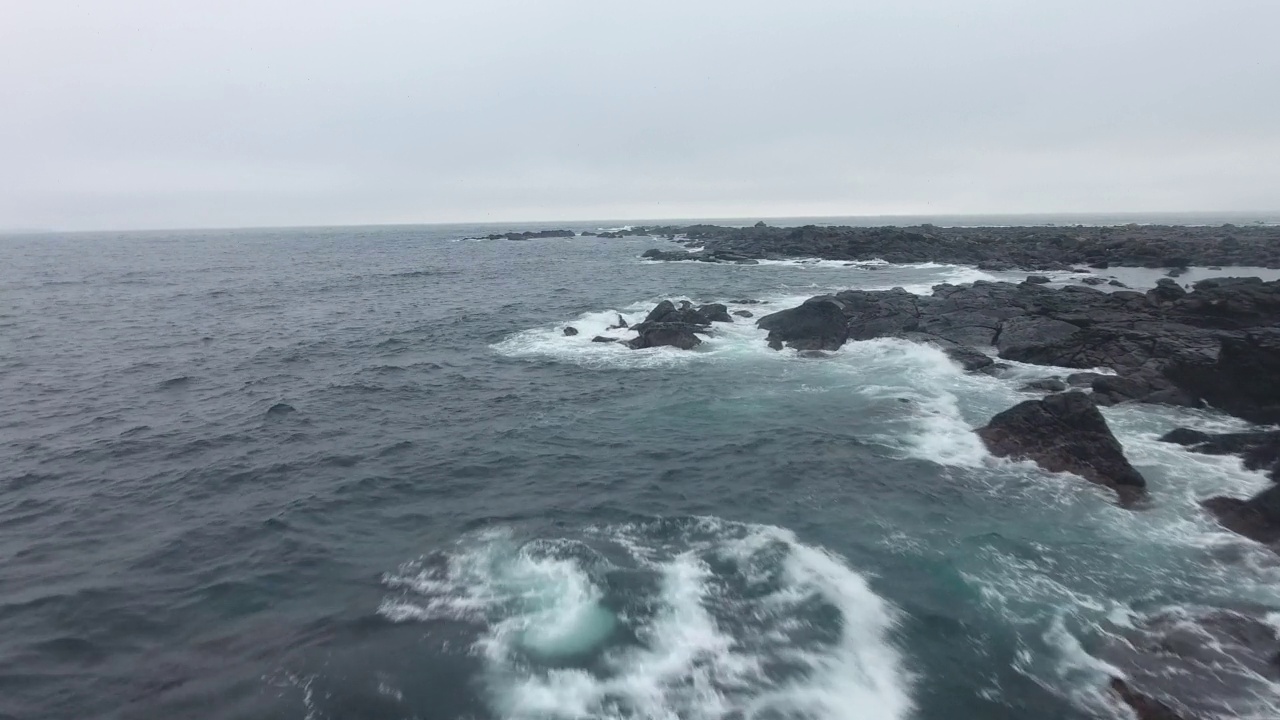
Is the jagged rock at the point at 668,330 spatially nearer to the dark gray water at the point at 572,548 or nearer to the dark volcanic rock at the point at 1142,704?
the dark gray water at the point at 572,548

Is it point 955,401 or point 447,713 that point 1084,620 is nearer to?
point 447,713

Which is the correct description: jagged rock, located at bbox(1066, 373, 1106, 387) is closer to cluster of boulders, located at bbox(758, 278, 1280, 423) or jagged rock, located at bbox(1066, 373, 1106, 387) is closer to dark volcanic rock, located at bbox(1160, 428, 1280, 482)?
cluster of boulders, located at bbox(758, 278, 1280, 423)

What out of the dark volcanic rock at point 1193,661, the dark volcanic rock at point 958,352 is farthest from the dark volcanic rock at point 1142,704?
the dark volcanic rock at point 958,352

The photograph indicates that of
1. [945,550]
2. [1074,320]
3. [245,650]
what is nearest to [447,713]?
[245,650]

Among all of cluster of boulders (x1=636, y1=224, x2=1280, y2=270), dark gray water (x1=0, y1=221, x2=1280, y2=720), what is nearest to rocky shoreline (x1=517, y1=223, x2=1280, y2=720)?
dark gray water (x1=0, y1=221, x2=1280, y2=720)

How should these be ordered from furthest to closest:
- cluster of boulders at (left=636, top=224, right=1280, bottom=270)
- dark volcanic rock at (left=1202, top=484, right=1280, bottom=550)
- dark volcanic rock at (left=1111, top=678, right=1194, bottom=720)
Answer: cluster of boulders at (left=636, top=224, right=1280, bottom=270) → dark volcanic rock at (left=1202, top=484, right=1280, bottom=550) → dark volcanic rock at (left=1111, top=678, right=1194, bottom=720)

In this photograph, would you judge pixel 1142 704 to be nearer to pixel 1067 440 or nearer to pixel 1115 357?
pixel 1067 440
